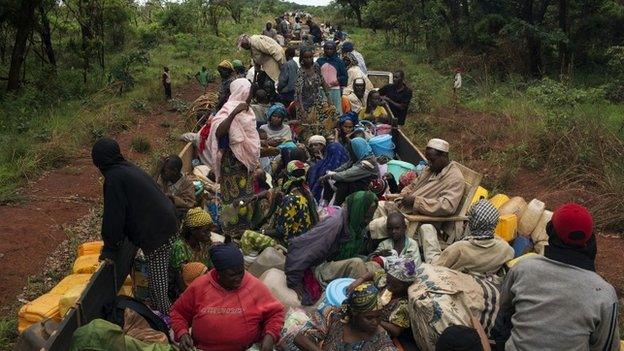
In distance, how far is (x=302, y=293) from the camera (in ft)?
16.3

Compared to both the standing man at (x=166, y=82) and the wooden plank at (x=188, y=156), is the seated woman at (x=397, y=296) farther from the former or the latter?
the standing man at (x=166, y=82)

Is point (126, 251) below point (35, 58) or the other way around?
below

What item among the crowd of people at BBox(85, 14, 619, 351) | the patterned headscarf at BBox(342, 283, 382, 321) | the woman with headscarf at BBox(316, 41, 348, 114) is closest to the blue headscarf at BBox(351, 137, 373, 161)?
the crowd of people at BBox(85, 14, 619, 351)

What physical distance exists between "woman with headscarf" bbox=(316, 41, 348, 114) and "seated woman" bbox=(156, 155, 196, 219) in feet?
14.1

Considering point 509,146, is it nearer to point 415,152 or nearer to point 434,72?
point 415,152

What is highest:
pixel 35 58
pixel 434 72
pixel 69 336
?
pixel 35 58

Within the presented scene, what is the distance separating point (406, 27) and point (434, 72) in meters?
6.54

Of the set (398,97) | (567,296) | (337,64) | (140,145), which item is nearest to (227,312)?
(567,296)

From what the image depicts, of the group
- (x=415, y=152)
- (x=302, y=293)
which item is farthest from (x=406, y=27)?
(x=302, y=293)

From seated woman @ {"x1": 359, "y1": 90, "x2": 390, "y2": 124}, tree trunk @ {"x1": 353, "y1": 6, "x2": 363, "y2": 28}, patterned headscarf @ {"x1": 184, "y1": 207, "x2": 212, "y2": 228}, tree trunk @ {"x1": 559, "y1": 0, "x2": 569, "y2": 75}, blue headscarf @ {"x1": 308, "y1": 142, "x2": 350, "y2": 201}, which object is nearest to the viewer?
patterned headscarf @ {"x1": 184, "y1": 207, "x2": 212, "y2": 228}

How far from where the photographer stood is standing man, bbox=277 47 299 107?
10.1m

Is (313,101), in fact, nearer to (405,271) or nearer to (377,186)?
(377,186)

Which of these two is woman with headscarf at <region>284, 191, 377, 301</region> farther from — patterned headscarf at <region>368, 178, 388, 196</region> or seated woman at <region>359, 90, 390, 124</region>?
seated woman at <region>359, 90, 390, 124</region>

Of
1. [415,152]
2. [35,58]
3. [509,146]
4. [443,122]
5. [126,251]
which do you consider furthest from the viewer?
[35,58]
